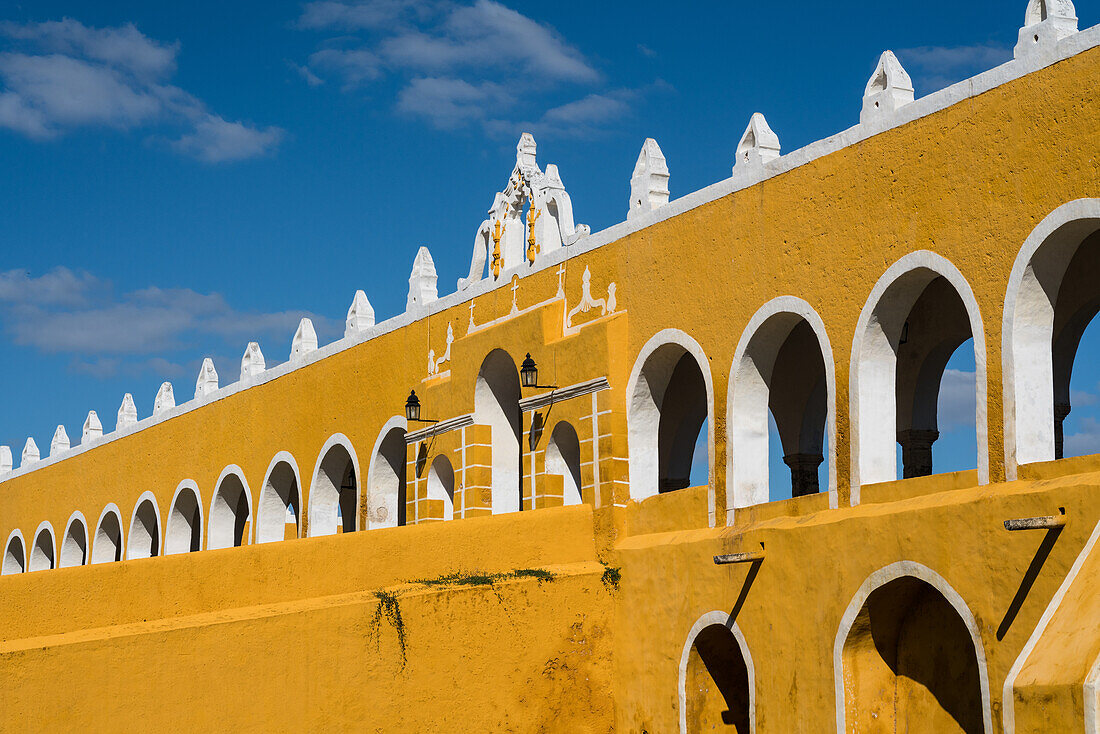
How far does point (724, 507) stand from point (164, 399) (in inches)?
476

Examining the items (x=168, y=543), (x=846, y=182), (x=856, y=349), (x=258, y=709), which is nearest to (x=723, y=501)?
(x=856, y=349)

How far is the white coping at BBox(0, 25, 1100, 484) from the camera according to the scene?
27.9 ft

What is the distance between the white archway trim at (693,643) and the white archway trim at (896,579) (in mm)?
937

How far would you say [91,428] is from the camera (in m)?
22.7

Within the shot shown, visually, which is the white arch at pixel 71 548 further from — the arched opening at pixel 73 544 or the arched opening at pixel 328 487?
the arched opening at pixel 328 487

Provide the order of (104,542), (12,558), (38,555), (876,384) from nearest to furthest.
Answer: (876,384) < (104,542) < (38,555) < (12,558)

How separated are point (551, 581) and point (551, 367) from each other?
242cm

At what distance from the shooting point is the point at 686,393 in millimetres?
14461

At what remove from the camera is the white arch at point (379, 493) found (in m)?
15.2

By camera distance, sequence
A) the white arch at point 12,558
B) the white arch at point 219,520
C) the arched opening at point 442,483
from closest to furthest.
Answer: the arched opening at point 442,483 < the white arch at point 219,520 < the white arch at point 12,558

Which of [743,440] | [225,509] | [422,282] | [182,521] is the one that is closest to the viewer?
[743,440]

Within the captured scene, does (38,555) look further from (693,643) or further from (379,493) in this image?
(693,643)

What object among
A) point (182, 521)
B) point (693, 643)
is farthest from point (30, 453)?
point (693, 643)

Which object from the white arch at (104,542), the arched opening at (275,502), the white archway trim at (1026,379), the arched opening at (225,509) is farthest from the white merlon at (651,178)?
the white arch at (104,542)
